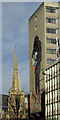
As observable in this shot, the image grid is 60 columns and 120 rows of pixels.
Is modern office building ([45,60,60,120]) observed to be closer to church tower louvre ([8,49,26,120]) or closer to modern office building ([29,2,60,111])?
modern office building ([29,2,60,111])

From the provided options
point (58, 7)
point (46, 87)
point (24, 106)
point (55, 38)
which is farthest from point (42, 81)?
point (24, 106)

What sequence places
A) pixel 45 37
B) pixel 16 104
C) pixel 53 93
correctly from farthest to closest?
pixel 16 104 < pixel 45 37 < pixel 53 93

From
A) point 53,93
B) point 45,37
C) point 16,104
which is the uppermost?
point 45,37

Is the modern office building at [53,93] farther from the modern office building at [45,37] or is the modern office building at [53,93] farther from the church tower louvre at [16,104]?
the church tower louvre at [16,104]

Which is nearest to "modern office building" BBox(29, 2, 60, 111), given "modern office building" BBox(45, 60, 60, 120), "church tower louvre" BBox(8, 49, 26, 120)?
"modern office building" BBox(45, 60, 60, 120)

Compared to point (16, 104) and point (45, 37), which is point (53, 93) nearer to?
point (45, 37)

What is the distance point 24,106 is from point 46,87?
24448mm

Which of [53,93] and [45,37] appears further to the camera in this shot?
[45,37]

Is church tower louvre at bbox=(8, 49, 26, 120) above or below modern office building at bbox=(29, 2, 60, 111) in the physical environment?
below

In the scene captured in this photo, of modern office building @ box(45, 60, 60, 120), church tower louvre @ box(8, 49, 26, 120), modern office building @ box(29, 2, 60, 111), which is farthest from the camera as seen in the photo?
church tower louvre @ box(8, 49, 26, 120)

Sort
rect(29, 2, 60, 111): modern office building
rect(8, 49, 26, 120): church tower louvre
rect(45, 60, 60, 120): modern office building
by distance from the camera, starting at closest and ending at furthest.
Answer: rect(45, 60, 60, 120): modern office building → rect(29, 2, 60, 111): modern office building → rect(8, 49, 26, 120): church tower louvre

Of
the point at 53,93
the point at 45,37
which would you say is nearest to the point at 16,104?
the point at 45,37

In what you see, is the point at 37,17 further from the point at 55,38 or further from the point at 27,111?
the point at 27,111

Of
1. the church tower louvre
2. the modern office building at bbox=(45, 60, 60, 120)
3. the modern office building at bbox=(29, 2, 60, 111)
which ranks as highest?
the modern office building at bbox=(29, 2, 60, 111)
